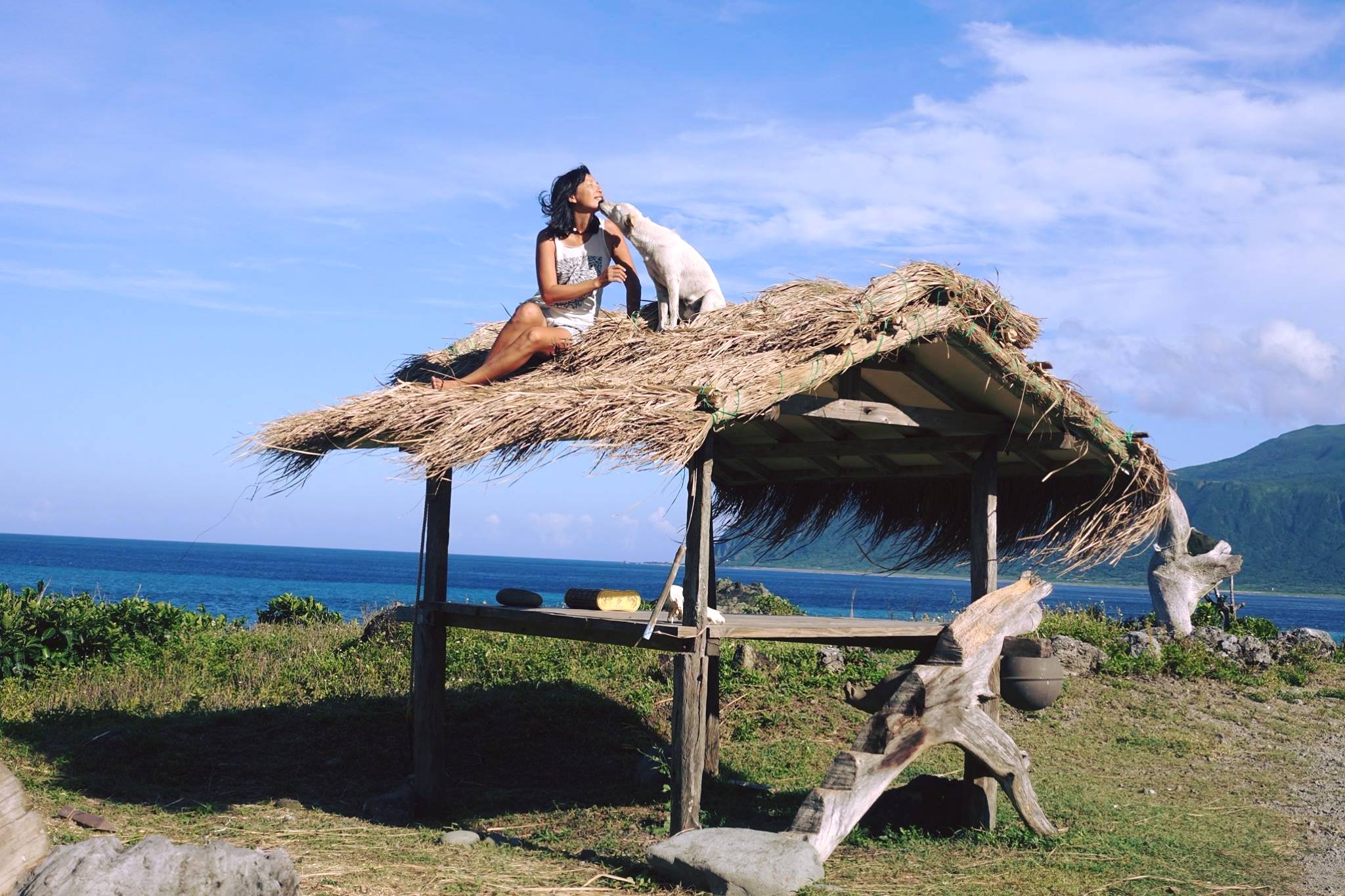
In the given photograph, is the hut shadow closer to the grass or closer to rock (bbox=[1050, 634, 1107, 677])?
the grass

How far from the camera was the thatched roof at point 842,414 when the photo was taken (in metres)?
6.16

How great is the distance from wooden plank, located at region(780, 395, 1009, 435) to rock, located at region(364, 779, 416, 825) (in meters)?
3.84

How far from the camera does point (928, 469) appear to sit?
30.2 feet

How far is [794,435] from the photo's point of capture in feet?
30.2

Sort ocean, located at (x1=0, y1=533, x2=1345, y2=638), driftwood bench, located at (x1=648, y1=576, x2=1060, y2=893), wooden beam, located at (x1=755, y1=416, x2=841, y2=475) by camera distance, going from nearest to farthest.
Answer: driftwood bench, located at (x1=648, y1=576, x2=1060, y2=893)
wooden beam, located at (x1=755, y1=416, x2=841, y2=475)
ocean, located at (x1=0, y1=533, x2=1345, y2=638)

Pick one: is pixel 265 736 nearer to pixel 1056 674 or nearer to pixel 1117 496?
pixel 1056 674

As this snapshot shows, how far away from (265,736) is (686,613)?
5374mm

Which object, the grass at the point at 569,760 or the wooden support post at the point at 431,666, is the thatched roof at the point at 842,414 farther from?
the grass at the point at 569,760

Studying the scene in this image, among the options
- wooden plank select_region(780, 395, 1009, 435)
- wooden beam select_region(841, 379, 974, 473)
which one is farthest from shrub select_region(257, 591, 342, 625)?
wooden plank select_region(780, 395, 1009, 435)

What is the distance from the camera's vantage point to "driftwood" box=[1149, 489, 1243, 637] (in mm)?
15391

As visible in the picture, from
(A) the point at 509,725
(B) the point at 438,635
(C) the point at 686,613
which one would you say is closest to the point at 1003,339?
(C) the point at 686,613

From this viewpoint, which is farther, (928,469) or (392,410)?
(928,469)

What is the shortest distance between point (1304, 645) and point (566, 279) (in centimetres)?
1151

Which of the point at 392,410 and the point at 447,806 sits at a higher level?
the point at 392,410
